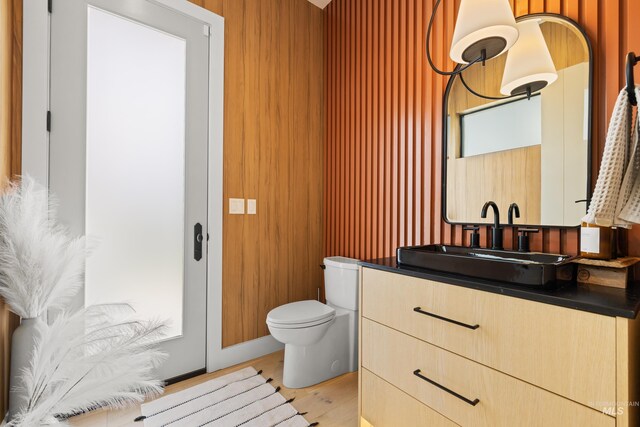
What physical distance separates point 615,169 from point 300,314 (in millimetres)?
1640

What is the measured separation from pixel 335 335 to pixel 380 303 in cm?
78

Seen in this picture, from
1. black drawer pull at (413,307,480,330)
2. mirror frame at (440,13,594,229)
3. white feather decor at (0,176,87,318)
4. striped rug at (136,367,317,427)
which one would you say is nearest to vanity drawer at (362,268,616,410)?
black drawer pull at (413,307,480,330)

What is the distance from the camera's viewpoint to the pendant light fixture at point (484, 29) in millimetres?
1143

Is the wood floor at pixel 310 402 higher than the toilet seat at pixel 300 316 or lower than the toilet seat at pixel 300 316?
lower

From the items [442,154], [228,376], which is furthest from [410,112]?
[228,376]

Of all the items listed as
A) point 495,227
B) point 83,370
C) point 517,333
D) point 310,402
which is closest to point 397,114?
point 495,227

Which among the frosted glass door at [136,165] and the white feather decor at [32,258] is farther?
the frosted glass door at [136,165]

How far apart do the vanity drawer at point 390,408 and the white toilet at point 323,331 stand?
0.49m

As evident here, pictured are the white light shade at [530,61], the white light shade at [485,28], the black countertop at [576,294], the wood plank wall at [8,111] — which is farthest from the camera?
the white light shade at [530,61]

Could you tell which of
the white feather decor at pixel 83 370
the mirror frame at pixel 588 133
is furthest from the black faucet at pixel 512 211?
the white feather decor at pixel 83 370

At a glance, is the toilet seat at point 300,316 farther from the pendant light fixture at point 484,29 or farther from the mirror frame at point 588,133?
the pendant light fixture at point 484,29

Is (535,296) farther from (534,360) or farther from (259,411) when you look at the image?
(259,411)

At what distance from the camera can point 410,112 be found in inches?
75.6

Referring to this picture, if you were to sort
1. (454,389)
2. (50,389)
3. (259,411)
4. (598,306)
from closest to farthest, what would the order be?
(50,389) < (598,306) < (454,389) < (259,411)
